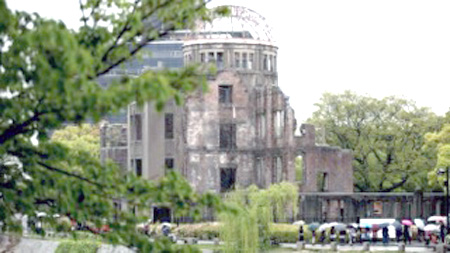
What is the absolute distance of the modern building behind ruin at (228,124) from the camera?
92375 millimetres

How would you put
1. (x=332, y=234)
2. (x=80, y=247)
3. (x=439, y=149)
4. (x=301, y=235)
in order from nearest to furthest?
(x=80, y=247)
(x=301, y=235)
(x=332, y=234)
(x=439, y=149)

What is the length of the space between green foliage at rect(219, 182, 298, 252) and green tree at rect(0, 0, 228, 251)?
38.3 m

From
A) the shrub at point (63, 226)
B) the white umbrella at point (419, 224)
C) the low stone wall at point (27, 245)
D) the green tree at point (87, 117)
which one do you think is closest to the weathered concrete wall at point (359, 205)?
the white umbrella at point (419, 224)

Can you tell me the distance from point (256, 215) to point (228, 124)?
26863mm

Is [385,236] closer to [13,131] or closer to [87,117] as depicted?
[13,131]

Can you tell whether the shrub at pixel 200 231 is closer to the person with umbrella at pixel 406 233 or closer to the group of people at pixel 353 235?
the group of people at pixel 353 235

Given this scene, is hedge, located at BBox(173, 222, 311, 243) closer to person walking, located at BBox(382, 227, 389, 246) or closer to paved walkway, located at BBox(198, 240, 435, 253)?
paved walkway, located at BBox(198, 240, 435, 253)

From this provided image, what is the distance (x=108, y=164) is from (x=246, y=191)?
65242 millimetres

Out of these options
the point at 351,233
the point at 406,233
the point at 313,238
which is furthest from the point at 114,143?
the point at 406,233

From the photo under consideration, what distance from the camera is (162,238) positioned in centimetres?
1554

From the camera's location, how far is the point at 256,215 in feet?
223

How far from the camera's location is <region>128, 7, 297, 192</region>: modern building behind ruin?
92.4 m

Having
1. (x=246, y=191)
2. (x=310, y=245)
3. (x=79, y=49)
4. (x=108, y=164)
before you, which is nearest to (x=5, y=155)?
(x=108, y=164)

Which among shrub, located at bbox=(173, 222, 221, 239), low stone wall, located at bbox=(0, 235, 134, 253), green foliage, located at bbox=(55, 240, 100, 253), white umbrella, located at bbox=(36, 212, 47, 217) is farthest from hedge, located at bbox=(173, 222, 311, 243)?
white umbrella, located at bbox=(36, 212, 47, 217)
